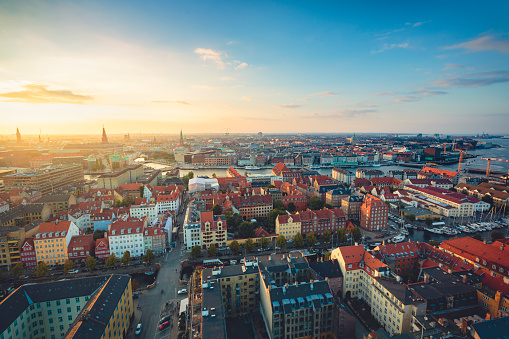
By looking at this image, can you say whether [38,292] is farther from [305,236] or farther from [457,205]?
[457,205]

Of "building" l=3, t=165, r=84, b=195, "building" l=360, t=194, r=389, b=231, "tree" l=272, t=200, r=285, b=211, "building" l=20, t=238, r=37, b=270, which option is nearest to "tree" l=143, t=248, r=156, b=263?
"building" l=20, t=238, r=37, b=270

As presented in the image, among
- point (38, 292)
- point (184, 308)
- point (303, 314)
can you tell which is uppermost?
point (38, 292)

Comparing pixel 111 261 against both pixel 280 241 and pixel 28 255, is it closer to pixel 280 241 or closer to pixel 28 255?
pixel 28 255

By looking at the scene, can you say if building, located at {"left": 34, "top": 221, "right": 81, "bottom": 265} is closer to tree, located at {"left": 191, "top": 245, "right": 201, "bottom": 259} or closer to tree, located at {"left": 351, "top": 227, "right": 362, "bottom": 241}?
tree, located at {"left": 191, "top": 245, "right": 201, "bottom": 259}

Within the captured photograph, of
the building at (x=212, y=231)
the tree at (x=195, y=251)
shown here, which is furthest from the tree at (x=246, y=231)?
the tree at (x=195, y=251)

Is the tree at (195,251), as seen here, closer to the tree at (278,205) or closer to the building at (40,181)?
the tree at (278,205)

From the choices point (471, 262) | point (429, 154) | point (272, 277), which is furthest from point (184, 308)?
point (429, 154)
